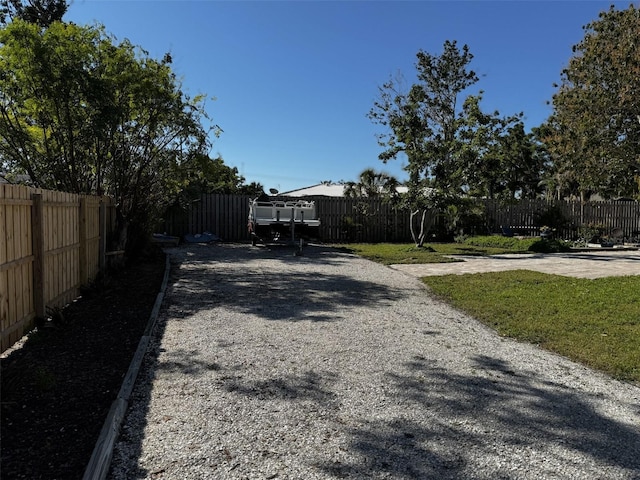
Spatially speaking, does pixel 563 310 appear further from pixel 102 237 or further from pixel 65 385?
pixel 102 237

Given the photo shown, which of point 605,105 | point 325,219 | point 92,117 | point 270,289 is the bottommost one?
point 270,289

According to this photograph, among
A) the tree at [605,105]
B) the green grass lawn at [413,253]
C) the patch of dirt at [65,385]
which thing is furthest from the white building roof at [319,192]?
the patch of dirt at [65,385]

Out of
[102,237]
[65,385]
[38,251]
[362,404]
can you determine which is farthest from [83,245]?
[362,404]

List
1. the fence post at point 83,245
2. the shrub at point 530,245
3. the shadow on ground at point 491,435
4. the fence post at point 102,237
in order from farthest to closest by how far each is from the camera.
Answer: the shrub at point 530,245, the fence post at point 102,237, the fence post at point 83,245, the shadow on ground at point 491,435

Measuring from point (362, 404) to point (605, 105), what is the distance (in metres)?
14.8

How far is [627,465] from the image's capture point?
269cm

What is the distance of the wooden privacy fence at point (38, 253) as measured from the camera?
4.27 m

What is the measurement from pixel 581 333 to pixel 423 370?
8.35 ft

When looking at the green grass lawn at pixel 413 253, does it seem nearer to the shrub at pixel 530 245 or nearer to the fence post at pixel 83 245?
the shrub at pixel 530 245

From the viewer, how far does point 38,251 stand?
509 cm

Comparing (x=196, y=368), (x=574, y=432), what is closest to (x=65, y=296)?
(x=196, y=368)

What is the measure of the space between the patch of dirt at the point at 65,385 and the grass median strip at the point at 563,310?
14.4 ft

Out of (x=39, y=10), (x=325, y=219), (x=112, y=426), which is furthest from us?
(x=325, y=219)

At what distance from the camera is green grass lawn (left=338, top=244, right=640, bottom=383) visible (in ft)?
15.9
